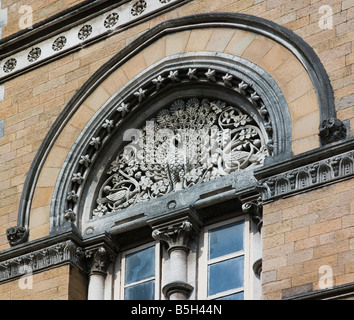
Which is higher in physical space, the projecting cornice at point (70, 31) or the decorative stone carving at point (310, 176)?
the projecting cornice at point (70, 31)

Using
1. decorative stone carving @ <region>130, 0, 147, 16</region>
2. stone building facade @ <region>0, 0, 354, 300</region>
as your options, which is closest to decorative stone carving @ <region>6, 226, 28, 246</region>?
stone building facade @ <region>0, 0, 354, 300</region>

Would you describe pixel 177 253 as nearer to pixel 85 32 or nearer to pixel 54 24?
pixel 85 32

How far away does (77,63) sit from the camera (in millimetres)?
21469

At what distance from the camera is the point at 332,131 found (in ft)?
59.3

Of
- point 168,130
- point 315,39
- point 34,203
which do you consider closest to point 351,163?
point 315,39

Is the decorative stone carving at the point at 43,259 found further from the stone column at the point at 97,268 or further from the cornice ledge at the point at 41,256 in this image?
the stone column at the point at 97,268

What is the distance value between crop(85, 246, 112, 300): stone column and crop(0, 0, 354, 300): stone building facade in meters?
0.02

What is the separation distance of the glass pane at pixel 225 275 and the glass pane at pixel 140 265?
94 cm

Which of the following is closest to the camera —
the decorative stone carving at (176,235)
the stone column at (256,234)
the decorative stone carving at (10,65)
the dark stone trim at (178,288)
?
the stone column at (256,234)

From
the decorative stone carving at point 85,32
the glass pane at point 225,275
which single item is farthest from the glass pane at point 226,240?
the decorative stone carving at point 85,32

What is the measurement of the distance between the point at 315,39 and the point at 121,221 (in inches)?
139

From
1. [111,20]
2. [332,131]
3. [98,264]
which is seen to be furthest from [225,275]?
[111,20]

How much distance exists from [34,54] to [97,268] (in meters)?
3.91

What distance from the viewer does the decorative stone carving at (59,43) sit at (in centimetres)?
2181
